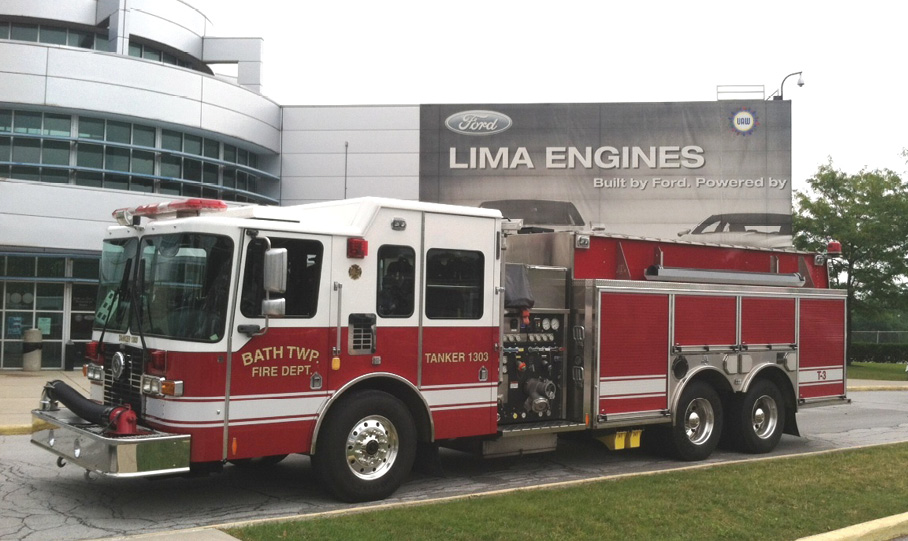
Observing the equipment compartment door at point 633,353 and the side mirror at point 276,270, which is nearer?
the side mirror at point 276,270

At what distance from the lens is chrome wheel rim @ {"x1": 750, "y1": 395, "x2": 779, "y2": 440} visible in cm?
1116

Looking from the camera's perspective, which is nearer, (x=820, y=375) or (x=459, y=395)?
(x=459, y=395)

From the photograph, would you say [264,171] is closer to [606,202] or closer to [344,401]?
[606,202]

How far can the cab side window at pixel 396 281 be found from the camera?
7910 mm

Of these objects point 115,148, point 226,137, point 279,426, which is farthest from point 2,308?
point 279,426

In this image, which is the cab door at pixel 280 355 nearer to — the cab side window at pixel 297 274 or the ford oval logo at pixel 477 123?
the cab side window at pixel 297 274

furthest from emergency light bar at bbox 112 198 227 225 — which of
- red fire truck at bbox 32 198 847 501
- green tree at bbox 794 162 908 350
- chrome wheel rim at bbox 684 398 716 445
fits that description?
green tree at bbox 794 162 908 350

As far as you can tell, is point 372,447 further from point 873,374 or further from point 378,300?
point 873,374

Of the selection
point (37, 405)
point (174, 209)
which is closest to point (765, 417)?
point (174, 209)

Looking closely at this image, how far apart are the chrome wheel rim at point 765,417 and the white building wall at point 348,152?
20.1 meters

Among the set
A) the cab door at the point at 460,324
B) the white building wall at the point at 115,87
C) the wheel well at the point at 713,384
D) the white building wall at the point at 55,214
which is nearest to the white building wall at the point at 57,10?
the white building wall at the point at 115,87

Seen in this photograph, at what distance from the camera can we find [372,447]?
25.4ft

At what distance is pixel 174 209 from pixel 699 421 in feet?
22.4

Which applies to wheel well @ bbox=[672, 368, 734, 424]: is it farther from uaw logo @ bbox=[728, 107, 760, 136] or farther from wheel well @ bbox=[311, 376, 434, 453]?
uaw logo @ bbox=[728, 107, 760, 136]
